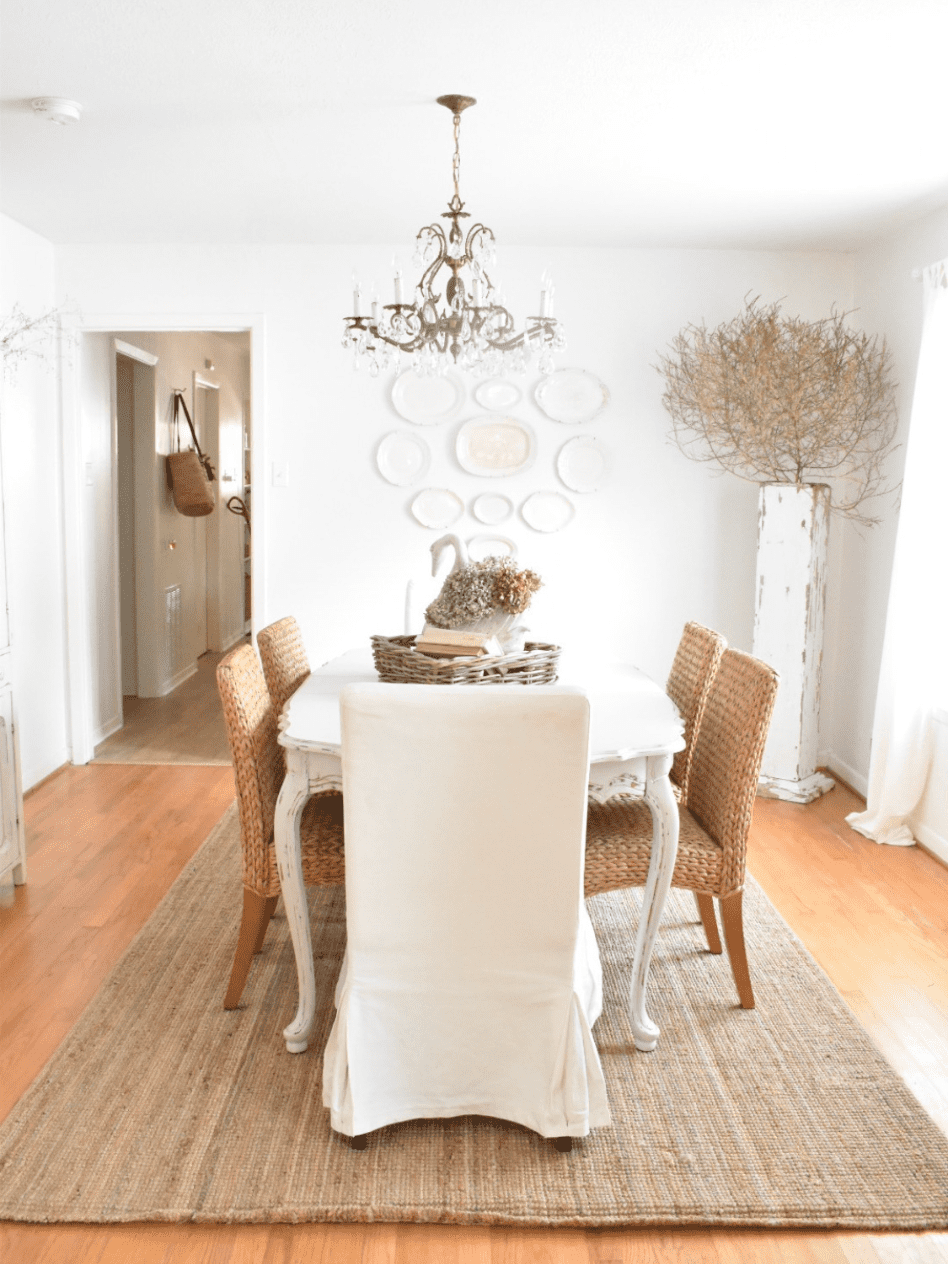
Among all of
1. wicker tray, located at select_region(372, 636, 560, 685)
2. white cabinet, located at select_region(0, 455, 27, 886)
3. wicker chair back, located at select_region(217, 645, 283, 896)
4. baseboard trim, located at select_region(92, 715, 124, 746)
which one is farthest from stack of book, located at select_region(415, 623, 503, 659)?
baseboard trim, located at select_region(92, 715, 124, 746)

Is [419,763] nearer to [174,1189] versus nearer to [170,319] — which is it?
[174,1189]

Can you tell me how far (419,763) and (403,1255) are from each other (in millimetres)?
857

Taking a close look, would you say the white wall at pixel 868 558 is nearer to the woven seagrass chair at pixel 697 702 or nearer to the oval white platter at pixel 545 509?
the oval white platter at pixel 545 509

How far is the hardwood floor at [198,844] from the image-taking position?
1.81 m

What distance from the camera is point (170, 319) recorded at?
4.57 m

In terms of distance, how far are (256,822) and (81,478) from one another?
278 centimetres

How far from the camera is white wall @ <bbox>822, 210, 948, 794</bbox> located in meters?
4.04

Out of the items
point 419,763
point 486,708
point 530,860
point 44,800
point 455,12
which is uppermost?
point 455,12

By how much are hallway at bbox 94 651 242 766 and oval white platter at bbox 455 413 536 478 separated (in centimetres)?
175

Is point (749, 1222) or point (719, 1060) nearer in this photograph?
point (749, 1222)

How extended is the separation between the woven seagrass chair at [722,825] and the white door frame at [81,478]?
2.43m

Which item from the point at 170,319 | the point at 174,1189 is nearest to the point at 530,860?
the point at 174,1189

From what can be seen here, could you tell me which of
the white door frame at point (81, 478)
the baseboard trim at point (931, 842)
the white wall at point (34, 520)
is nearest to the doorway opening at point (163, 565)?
the white door frame at point (81, 478)

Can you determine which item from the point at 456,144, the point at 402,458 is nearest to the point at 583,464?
the point at 402,458
